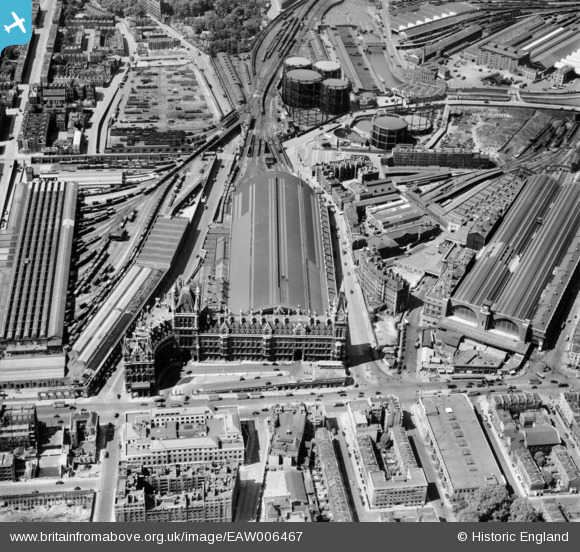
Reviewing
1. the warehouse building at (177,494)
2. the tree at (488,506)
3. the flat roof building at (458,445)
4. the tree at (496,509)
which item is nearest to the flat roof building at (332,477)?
the warehouse building at (177,494)

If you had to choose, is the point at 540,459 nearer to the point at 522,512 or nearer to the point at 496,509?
the point at 522,512

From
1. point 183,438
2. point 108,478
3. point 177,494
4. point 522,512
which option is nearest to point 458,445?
point 522,512

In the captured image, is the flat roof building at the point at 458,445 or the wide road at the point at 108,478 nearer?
the wide road at the point at 108,478

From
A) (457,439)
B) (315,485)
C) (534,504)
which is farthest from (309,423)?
(534,504)

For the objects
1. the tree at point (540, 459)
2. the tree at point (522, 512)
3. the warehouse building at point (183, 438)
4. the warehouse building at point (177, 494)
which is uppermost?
the warehouse building at point (183, 438)

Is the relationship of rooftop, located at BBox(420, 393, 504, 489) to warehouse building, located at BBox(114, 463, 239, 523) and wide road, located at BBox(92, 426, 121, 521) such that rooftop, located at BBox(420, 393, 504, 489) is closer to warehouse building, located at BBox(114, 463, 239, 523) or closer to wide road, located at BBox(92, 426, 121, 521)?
warehouse building, located at BBox(114, 463, 239, 523)

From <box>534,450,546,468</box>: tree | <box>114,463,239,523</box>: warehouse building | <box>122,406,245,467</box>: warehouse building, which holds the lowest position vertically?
<box>114,463,239,523</box>: warehouse building

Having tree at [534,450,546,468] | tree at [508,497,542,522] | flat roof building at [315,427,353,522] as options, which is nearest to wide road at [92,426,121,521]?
flat roof building at [315,427,353,522]

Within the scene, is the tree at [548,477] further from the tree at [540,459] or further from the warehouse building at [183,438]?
the warehouse building at [183,438]

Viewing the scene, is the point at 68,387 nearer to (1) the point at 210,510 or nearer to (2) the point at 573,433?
(1) the point at 210,510

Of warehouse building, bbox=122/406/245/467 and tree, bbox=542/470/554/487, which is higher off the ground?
warehouse building, bbox=122/406/245/467

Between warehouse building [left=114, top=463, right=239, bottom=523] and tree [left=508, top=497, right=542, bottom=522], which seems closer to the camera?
warehouse building [left=114, top=463, right=239, bottom=523]
